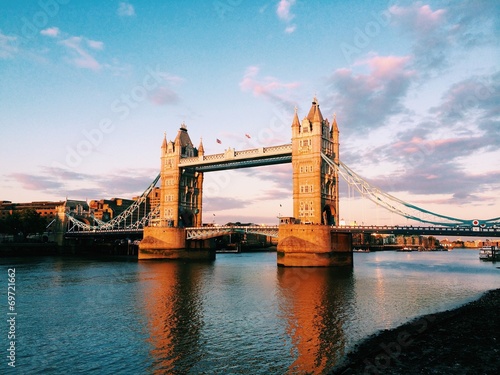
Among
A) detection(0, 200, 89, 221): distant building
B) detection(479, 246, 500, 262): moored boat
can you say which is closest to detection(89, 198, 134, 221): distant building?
detection(0, 200, 89, 221): distant building

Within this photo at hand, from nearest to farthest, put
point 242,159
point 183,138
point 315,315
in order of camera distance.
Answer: point 315,315 → point 242,159 → point 183,138

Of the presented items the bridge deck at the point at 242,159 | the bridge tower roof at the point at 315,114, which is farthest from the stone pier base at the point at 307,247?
the bridge tower roof at the point at 315,114

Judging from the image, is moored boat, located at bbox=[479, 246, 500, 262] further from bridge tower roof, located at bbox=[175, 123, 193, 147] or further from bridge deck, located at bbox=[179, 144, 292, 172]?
bridge tower roof, located at bbox=[175, 123, 193, 147]

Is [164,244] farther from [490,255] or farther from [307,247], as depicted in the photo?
[490,255]

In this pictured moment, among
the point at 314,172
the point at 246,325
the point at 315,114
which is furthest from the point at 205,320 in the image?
the point at 315,114

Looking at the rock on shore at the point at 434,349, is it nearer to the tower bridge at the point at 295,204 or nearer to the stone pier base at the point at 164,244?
the tower bridge at the point at 295,204

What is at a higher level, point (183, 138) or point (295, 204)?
point (183, 138)

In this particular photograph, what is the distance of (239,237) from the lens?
197 meters

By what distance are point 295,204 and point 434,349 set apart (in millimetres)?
54385

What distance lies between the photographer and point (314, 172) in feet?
243

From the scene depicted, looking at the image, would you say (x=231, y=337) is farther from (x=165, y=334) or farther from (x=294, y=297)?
(x=294, y=297)

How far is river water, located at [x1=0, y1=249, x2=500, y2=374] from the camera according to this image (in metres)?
20.8

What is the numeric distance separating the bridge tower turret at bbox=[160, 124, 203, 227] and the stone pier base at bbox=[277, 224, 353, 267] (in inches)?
1421

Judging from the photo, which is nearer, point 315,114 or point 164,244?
point 315,114
